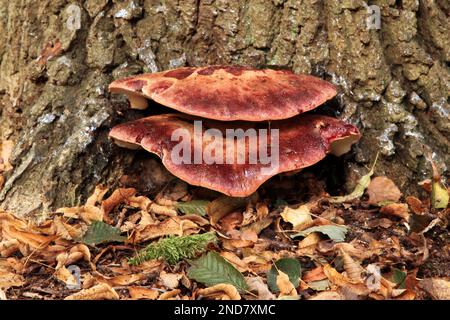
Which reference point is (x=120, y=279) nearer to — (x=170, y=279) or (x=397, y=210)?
(x=170, y=279)

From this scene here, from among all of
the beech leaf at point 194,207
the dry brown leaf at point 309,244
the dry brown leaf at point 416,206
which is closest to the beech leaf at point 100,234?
the beech leaf at point 194,207

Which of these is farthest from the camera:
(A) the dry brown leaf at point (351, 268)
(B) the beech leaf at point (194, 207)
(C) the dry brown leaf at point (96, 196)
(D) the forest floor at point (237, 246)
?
(C) the dry brown leaf at point (96, 196)

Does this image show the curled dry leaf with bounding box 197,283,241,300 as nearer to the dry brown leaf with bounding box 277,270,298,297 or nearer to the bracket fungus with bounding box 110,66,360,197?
the dry brown leaf with bounding box 277,270,298,297

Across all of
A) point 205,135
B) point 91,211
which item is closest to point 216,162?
point 205,135

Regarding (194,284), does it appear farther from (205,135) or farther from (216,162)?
(205,135)

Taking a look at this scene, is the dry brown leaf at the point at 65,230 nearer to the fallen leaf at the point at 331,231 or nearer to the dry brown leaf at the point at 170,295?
the dry brown leaf at the point at 170,295
